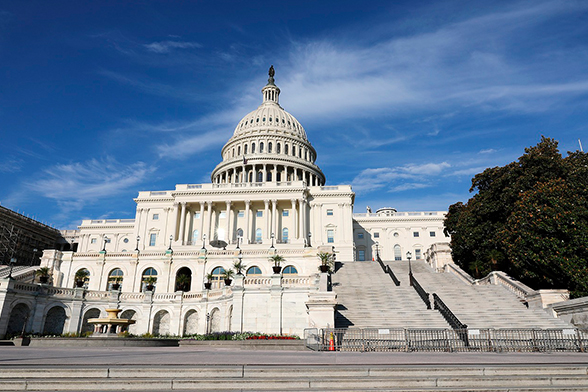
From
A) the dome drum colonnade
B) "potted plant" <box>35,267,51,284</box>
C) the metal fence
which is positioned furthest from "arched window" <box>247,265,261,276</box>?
the dome drum colonnade

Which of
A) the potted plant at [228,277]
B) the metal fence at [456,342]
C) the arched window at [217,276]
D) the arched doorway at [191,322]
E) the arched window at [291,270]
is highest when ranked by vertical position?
the arched window at [291,270]

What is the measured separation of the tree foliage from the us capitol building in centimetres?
638

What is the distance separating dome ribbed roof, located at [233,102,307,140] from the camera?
107 m

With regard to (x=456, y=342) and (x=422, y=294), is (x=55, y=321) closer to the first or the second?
(x=422, y=294)

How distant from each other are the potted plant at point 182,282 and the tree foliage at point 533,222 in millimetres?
30227

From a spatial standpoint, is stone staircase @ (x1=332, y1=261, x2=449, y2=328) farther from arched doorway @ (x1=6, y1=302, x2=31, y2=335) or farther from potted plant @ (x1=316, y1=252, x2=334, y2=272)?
arched doorway @ (x1=6, y1=302, x2=31, y2=335)

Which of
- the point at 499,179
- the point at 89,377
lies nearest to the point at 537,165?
the point at 499,179

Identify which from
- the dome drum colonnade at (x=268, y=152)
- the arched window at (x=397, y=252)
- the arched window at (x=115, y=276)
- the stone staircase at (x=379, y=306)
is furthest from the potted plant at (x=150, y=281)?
the arched window at (x=397, y=252)

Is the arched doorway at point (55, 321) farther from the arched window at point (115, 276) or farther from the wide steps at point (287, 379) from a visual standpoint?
the wide steps at point (287, 379)

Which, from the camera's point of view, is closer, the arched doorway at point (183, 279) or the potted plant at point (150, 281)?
the potted plant at point (150, 281)

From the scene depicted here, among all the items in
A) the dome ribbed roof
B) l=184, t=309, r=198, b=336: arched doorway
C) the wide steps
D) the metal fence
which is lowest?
the wide steps

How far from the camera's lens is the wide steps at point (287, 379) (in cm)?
784

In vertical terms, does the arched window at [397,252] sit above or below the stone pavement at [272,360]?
above

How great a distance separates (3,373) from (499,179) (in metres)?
41.4
